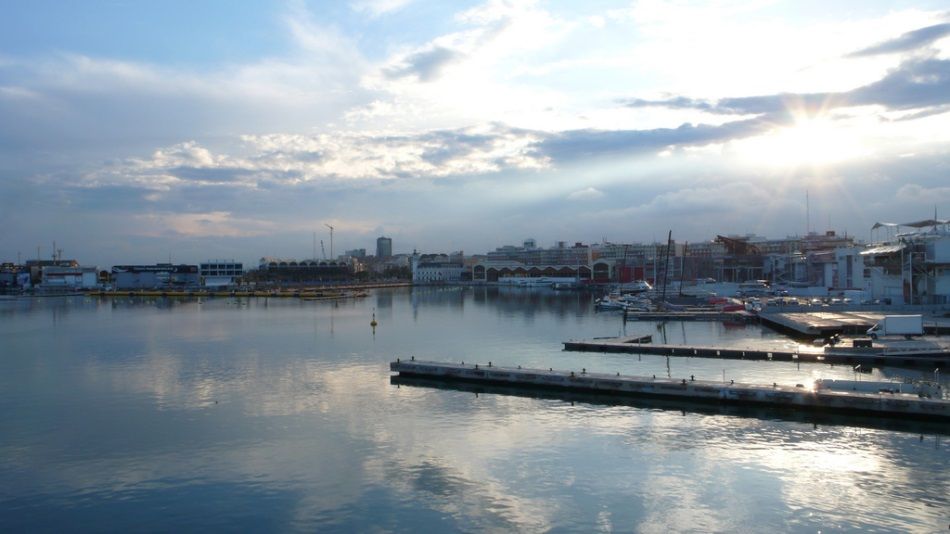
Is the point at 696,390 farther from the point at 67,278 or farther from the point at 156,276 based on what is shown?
the point at 67,278

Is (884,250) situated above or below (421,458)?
above

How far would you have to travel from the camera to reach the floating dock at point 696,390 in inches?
385

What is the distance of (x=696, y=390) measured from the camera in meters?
11.2

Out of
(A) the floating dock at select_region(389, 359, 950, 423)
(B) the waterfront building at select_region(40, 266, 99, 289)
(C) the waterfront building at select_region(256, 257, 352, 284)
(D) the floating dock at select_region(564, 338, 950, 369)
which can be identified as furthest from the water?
(C) the waterfront building at select_region(256, 257, 352, 284)

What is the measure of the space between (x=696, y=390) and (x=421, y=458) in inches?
200

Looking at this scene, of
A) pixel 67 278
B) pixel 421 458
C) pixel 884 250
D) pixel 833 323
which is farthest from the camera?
pixel 67 278

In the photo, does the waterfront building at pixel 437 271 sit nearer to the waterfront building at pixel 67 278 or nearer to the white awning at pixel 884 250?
the waterfront building at pixel 67 278

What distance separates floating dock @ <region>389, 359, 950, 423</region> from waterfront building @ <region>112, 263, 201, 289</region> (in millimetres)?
56190

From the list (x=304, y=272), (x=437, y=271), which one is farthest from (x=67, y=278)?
(x=437, y=271)

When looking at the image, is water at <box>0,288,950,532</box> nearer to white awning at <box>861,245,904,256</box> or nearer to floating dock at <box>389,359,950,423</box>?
floating dock at <box>389,359,950,423</box>

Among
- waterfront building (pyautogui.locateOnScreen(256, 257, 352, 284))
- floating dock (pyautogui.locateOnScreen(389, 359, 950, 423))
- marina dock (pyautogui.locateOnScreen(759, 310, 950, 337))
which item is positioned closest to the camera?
floating dock (pyautogui.locateOnScreen(389, 359, 950, 423))

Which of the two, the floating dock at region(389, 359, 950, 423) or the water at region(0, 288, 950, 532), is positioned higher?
the floating dock at region(389, 359, 950, 423)

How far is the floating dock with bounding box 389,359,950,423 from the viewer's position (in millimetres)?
9781

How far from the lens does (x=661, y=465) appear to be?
791 centimetres
